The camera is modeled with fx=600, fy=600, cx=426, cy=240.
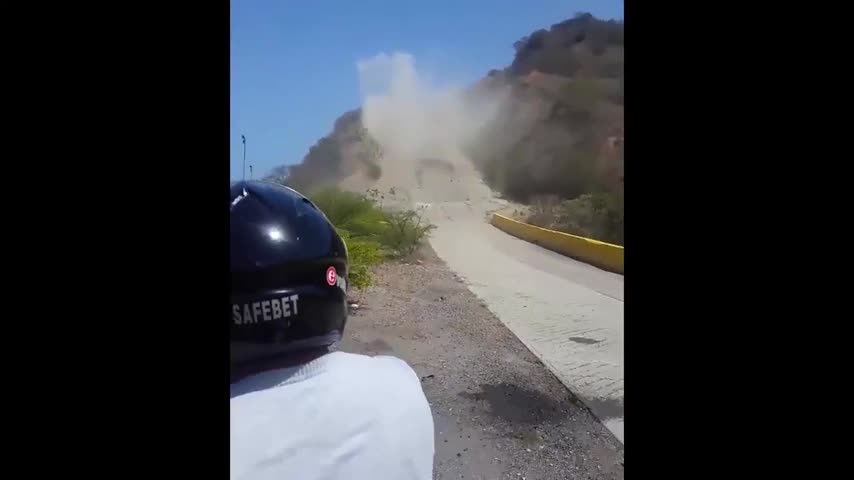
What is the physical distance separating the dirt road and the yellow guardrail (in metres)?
0.21

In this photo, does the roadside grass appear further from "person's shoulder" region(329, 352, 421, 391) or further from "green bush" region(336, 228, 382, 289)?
"person's shoulder" region(329, 352, 421, 391)

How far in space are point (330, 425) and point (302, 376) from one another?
108 mm

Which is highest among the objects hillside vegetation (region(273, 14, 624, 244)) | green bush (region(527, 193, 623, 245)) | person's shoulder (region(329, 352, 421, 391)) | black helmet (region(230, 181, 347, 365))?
hillside vegetation (region(273, 14, 624, 244))

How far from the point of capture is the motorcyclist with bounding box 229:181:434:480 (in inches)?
43.0

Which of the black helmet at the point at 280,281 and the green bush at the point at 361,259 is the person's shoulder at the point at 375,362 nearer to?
the black helmet at the point at 280,281

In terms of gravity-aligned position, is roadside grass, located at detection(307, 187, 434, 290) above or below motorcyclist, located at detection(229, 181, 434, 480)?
above

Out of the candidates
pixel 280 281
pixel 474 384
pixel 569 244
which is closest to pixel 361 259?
pixel 280 281

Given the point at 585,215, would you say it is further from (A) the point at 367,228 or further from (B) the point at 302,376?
(B) the point at 302,376

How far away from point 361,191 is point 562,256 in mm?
494


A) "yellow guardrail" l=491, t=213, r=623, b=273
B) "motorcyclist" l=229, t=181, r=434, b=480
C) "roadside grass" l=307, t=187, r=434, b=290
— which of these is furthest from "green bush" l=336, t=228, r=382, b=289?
"yellow guardrail" l=491, t=213, r=623, b=273
